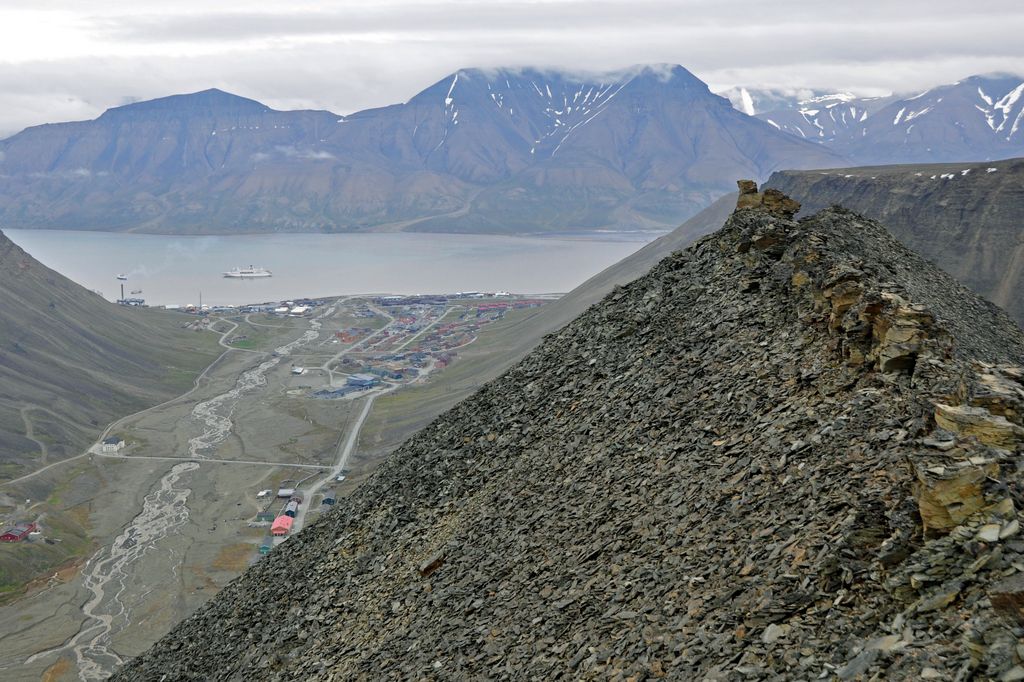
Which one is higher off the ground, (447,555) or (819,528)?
(819,528)

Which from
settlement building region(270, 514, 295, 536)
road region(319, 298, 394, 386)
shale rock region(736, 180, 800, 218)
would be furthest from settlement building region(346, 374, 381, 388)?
shale rock region(736, 180, 800, 218)

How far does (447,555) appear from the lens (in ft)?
60.4

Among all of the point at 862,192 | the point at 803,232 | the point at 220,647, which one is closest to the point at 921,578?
the point at 803,232

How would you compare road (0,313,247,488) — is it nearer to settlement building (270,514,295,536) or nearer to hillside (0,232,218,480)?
hillside (0,232,218,480)

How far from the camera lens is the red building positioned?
62.2 metres

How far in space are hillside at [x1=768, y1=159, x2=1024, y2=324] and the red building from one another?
64916 mm

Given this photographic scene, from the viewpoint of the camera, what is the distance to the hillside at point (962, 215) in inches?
2589

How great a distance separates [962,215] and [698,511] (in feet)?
221

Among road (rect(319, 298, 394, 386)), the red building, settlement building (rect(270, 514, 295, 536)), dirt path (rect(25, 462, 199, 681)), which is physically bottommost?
dirt path (rect(25, 462, 199, 681))

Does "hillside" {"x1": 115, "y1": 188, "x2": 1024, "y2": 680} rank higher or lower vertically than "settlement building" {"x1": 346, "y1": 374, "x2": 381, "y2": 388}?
higher

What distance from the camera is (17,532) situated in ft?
208

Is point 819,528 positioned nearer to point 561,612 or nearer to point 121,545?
point 561,612

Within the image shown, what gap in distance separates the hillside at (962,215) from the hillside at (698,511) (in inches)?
1753

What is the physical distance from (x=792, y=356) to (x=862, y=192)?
73198 millimetres
